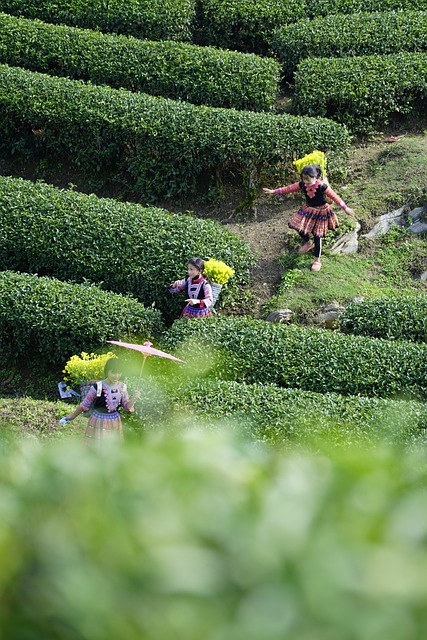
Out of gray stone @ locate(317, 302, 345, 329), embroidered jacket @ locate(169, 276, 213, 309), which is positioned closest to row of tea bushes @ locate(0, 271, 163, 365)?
embroidered jacket @ locate(169, 276, 213, 309)

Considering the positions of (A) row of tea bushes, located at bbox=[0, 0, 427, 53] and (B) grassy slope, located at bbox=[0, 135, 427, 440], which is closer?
(B) grassy slope, located at bbox=[0, 135, 427, 440]

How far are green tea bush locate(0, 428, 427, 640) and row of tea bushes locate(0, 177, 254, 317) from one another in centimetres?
794

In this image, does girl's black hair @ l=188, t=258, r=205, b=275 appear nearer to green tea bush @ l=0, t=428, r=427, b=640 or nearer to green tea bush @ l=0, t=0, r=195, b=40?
green tea bush @ l=0, t=0, r=195, b=40

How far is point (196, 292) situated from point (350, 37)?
616cm

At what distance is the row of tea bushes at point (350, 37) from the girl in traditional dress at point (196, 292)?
213 inches

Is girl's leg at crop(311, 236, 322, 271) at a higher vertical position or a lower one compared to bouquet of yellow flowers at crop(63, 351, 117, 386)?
higher

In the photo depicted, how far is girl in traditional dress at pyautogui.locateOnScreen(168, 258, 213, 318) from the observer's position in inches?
378

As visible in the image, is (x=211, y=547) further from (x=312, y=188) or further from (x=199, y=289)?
(x=312, y=188)

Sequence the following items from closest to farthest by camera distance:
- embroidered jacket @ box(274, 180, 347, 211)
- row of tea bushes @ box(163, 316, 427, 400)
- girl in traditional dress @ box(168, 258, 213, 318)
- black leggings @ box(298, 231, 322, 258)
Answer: row of tea bushes @ box(163, 316, 427, 400)
girl in traditional dress @ box(168, 258, 213, 318)
embroidered jacket @ box(274, 180, 347, 211)
black leggings @ box(298, 231, 322, 258)

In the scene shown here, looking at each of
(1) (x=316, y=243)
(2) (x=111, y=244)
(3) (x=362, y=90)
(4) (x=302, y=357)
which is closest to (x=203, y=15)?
(3) (x=362, y=90)

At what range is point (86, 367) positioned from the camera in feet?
28.9

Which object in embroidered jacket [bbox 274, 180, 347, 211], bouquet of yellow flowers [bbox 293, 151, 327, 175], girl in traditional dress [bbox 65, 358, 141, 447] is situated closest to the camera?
girl in traditional dress [bbox 65, 358, 141, 447]

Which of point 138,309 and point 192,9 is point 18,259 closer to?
point 138,309

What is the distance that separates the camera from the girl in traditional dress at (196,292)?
9.60 meters
